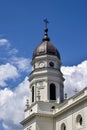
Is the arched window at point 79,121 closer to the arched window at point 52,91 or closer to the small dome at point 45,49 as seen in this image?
the arched window at point 52,91

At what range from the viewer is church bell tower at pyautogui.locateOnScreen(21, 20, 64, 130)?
53.7 m

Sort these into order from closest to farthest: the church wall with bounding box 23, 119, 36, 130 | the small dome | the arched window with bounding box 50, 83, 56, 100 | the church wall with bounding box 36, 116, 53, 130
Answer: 1. the church wall with bounding box 36, 116, 53, 130
2. the church wall with bounding box 23, 119, 36, 130
3. the arched window with bounding box 50, 83, 56, 100
4. the small dome

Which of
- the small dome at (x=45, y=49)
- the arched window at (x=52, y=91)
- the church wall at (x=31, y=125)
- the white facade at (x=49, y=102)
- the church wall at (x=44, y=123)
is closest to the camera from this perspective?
the white facade at (x=49, y=102)

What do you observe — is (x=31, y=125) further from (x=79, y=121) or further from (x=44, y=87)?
(x=79, y=121)

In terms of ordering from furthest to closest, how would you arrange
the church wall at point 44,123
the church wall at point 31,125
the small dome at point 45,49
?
1. the small dome at point 45,49
2. the church wall at point 31,125
3. the church wall at point 44,123

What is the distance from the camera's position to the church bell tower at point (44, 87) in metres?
53.7

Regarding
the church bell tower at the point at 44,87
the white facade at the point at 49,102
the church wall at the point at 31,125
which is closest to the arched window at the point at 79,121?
the white facade at the point at 49,102

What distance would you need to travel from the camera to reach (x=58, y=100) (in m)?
55.4

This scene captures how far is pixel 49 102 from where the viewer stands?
2165 inches

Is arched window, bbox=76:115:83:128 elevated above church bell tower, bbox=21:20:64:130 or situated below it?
below

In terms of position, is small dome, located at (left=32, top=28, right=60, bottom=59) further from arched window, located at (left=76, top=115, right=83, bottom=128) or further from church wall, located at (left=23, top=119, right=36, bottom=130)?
arched window, located at (left=76, top=115, right=83, bottom=128)

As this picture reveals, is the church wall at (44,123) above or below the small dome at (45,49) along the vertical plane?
below

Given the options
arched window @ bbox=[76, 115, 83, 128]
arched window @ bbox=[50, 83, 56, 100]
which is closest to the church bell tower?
arched window @ bbox=[50, 83, 56, 100]

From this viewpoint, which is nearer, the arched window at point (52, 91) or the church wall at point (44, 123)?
the church wall at point (44, 123)
